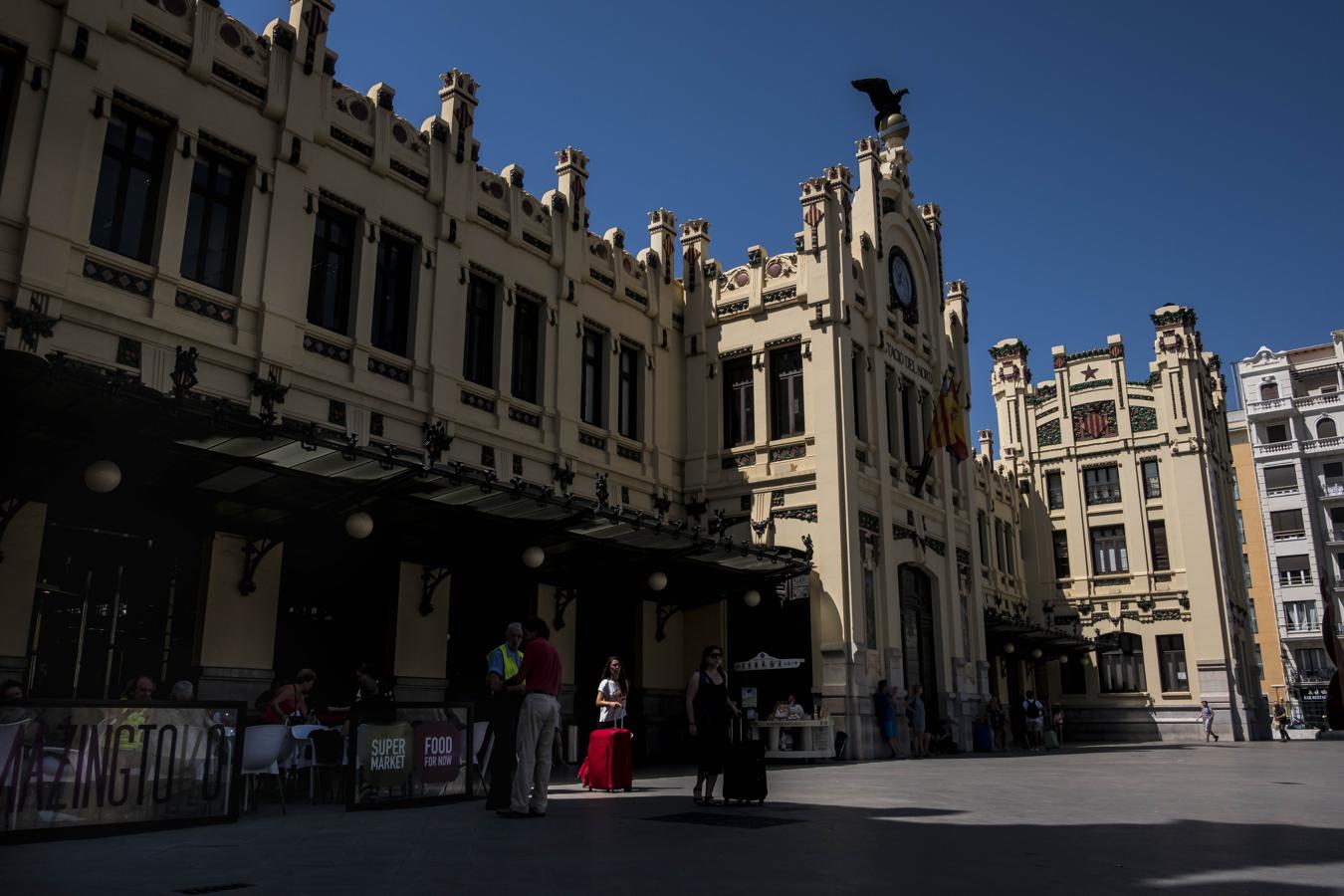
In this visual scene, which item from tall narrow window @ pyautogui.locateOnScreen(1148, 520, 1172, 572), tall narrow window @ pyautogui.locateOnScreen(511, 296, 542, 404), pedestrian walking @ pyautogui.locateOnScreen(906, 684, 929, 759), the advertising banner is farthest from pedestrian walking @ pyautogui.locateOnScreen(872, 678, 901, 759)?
tall narrow window @ pyautogui.locateOnScreen(1148, 520, 1172, 572)

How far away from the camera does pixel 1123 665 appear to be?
43.8 metres

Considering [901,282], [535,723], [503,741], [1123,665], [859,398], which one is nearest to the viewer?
[535,723]

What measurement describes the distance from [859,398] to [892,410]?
2006mm

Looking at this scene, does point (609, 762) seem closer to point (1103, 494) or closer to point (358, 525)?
point (358, 525)

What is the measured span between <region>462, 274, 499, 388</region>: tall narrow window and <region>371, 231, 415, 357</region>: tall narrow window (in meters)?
1.38

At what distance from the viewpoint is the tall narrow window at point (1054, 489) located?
47250 mm

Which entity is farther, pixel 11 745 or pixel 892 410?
pixel 892 410

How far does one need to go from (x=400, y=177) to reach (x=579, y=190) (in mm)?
5328

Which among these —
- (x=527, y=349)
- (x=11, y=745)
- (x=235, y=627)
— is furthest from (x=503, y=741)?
(x=527, y=349)

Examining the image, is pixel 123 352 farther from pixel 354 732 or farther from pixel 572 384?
pixel 572 384

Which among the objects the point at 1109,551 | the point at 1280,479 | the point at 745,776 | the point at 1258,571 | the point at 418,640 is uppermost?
the point at 1280,479

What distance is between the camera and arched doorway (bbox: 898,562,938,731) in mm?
26469

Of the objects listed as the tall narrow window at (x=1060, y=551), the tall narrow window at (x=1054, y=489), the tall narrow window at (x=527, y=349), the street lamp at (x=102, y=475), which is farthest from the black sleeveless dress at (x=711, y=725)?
the tall narrow window at (x=1054, y=489)

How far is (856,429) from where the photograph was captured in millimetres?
26141
